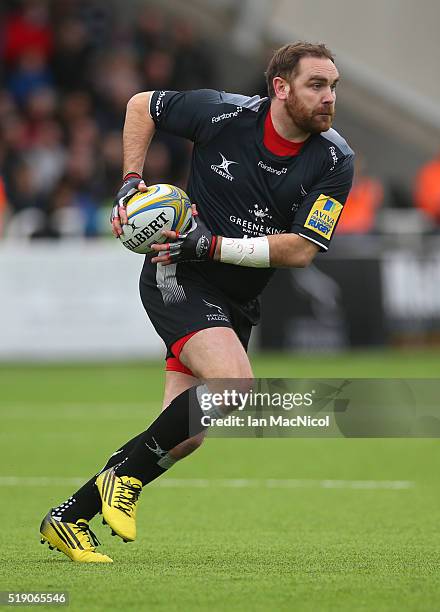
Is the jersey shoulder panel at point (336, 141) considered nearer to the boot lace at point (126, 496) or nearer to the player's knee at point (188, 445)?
the player's knee at point (188, 445)

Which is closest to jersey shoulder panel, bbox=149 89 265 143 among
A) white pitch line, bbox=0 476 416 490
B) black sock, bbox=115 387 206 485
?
black sock, bbox=115 387 206 485

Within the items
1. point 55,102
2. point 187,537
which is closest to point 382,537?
point 187,537

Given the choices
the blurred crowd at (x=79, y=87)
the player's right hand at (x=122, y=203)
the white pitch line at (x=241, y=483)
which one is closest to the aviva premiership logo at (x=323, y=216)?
the player's right hand at (x=122, y=203)

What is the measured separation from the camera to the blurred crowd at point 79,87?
19.6 meters

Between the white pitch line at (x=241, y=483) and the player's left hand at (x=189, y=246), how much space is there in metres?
3.02

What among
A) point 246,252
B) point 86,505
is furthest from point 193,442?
point 246,252

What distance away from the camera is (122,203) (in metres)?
6.12

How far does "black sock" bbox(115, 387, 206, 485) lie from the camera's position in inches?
237

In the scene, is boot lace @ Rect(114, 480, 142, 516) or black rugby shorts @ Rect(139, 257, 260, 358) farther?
black rugby shorts @ Rect(139, 257, 260, 358)

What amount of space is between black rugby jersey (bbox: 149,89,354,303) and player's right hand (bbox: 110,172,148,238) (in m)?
0.42

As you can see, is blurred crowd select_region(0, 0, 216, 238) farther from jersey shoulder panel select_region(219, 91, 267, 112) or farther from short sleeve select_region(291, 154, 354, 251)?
short sleeve select_region(291, 154, 354, 251)

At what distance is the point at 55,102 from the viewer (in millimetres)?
21062

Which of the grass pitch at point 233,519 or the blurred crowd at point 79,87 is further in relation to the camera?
the blurred crowd at point 79,87

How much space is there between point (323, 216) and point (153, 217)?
2.60ft
